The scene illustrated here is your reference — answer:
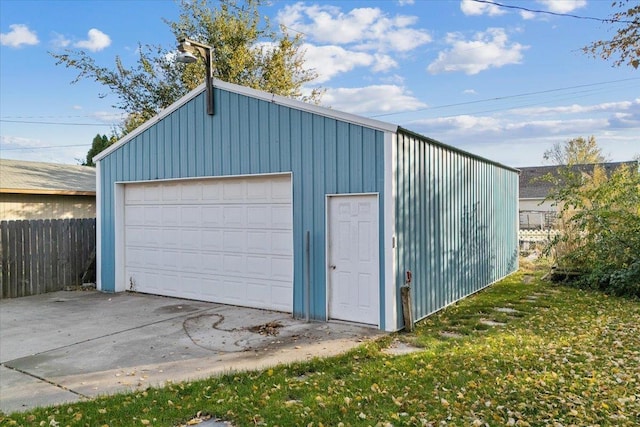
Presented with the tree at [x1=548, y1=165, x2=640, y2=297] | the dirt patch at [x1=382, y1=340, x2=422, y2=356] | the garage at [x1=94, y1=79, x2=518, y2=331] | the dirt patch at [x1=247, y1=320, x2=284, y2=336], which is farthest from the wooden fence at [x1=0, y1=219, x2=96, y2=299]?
the tree at [x1=548, y1=165, x2=640, y2=297]

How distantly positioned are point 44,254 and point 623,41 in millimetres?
11501

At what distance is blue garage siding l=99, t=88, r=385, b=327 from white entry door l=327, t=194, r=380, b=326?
14 centimetres

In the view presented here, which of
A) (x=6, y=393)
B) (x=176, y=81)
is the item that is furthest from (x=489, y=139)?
(x=6, y=393)

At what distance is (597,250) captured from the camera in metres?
9.66

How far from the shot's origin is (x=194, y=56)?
775cm

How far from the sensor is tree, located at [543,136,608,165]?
32.7 metres

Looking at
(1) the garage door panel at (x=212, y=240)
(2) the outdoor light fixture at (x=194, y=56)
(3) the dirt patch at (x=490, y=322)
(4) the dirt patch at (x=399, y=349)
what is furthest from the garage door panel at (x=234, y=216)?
(3) the dirt patch at (x=490, y=322)

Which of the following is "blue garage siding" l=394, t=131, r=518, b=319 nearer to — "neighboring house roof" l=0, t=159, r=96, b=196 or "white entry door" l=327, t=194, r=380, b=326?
"white entry door" l=327, t=194, r=380, b=326

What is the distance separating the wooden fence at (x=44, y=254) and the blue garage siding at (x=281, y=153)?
2.38 m

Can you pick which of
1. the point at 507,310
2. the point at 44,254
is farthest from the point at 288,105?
the point at 44,254

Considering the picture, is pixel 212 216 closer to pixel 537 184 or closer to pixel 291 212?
pixel 291 212

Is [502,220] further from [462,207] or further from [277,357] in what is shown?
[277,357]

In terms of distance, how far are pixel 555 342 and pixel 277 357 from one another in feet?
10.7

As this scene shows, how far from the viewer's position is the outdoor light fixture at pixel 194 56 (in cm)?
754
